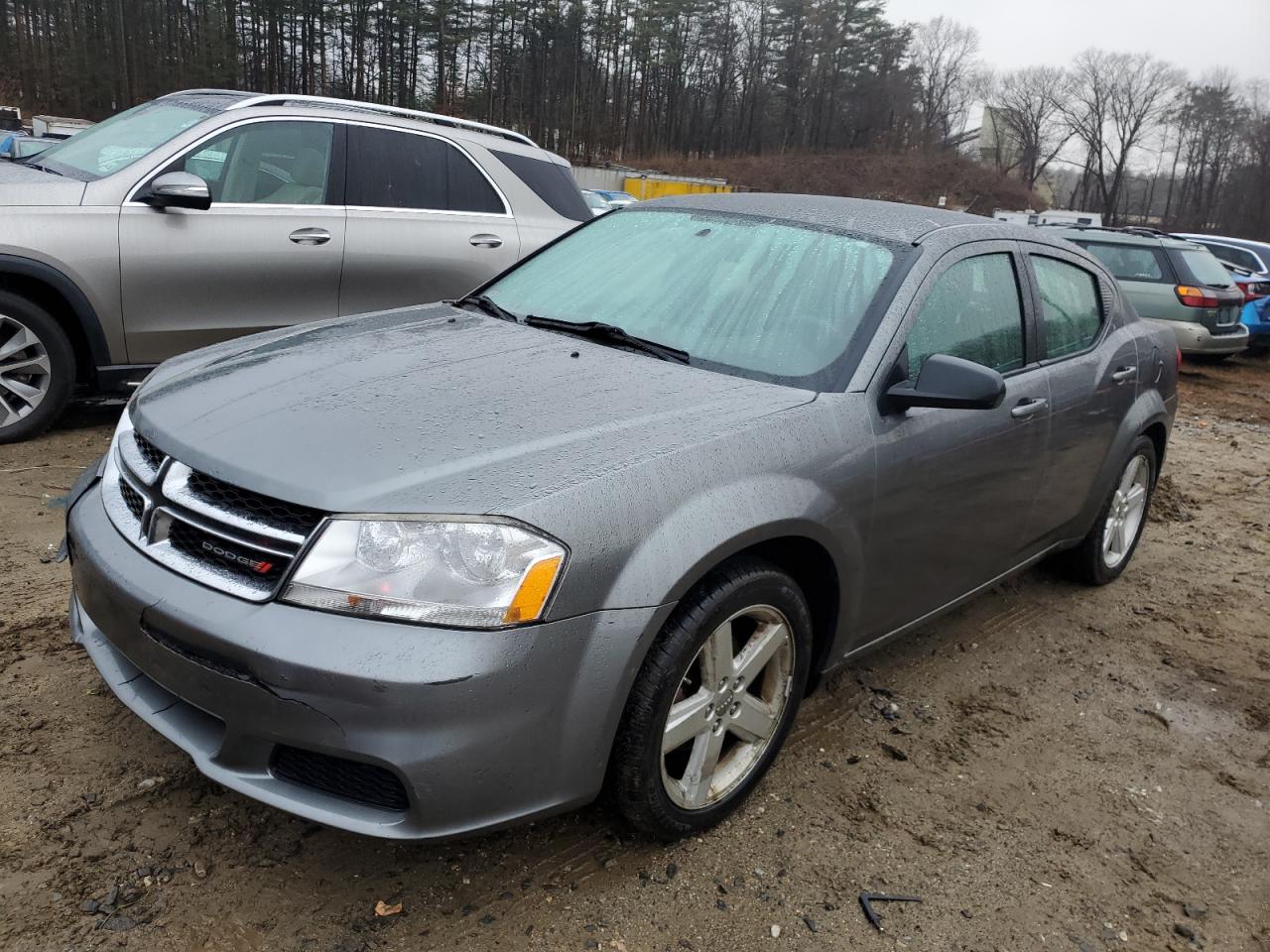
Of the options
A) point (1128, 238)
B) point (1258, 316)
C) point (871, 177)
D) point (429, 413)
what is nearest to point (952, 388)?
point (429, 413)

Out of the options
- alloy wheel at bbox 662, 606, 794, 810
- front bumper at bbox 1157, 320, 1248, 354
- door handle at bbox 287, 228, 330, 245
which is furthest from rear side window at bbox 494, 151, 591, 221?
front bumper at bbox 1157, 320, 1248, 354

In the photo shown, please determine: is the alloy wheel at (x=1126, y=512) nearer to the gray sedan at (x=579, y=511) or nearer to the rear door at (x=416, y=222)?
the gray sedan at (x=579, y=511)

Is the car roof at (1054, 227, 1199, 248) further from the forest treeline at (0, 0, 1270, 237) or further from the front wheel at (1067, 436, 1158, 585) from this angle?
the forest treeline at (0, 0, 1270, 237)

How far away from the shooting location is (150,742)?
2.71 metres

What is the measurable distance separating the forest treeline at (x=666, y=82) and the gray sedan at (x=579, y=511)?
1778 inches

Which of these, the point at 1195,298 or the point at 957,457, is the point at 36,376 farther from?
the point at 1195,298

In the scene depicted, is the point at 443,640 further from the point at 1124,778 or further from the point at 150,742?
the point at 1124,778

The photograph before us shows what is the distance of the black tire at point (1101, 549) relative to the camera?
174 inches

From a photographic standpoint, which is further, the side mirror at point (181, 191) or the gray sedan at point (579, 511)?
the side mirror at point (181, 191)

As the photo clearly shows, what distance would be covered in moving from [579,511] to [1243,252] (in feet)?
57.6

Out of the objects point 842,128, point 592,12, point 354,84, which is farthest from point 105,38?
point 842,128

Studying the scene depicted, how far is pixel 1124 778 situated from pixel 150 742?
2.93 m

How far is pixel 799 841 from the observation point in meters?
2.65

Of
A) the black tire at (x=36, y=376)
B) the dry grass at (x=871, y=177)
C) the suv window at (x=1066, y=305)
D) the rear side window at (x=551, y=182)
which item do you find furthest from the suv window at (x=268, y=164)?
the dry grass at (x=871, y=177)
